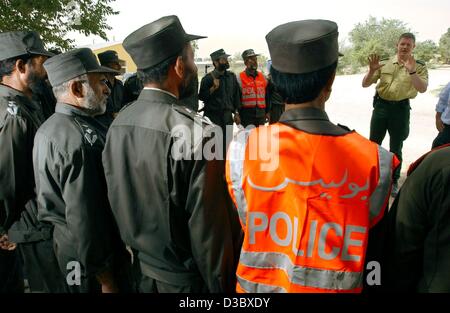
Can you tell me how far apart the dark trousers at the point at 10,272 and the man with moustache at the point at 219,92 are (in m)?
4.34

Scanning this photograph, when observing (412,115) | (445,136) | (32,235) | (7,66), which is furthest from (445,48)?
(32,235)

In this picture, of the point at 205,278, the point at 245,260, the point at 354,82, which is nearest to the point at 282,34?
the point at 245,260

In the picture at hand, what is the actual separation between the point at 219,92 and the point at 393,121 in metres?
3.08

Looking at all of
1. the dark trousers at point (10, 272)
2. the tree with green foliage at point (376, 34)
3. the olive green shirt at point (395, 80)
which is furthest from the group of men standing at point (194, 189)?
the tree with green foliage at point (376, 34)

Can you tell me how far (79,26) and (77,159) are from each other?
721 cm

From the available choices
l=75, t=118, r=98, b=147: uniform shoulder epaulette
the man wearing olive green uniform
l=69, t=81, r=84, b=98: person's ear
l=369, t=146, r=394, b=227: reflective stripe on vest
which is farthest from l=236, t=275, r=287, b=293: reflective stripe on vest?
the man wearing olive green uniform

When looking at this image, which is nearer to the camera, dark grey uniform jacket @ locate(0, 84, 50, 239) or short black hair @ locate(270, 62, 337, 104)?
short black hair @ locate(270, 62, 337, 104)

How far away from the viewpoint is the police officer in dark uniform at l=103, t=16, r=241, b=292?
61.8 inches

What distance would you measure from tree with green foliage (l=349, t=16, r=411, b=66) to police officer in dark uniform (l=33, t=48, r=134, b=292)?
41.2 meters

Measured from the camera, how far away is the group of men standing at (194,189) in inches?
52.0

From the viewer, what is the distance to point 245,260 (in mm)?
1440

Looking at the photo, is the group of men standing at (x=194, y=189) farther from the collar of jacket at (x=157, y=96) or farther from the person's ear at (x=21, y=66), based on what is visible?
the person's ear at (x=21, y=66)

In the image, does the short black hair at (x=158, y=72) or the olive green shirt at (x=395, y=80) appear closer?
the short black hair at (x=158, y=72)

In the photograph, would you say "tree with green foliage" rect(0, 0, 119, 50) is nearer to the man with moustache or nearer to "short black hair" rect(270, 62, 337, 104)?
the man with moustache
